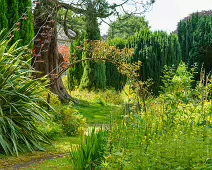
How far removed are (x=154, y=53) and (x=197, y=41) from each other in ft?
12.9

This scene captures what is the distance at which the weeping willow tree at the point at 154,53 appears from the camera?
51.5 ft

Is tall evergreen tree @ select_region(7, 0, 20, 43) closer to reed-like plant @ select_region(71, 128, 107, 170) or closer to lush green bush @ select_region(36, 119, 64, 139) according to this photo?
lush green bush @ select_region(36, 119, 64, 139)

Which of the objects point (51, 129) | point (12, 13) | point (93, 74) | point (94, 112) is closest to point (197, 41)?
point (93, 74)

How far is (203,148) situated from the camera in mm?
3682

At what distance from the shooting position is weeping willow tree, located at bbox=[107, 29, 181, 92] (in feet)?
51.5

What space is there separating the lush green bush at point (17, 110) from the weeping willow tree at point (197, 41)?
12.8 m

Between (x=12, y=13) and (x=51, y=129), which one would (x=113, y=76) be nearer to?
(x=12, y=13)

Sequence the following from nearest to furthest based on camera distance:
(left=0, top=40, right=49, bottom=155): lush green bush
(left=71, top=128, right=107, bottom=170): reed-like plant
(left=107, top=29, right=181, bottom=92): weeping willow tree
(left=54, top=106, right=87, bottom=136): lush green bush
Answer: (left=71, top=128, right=107, bottom=170): reed-like plant < (left=0, top=40, right=49, bottom=155): lush green bush < (left=54, top=106, right=87, bottom=136): lush green bush < (left=107, top=29, right=181, bottom=92): weeping willow tree

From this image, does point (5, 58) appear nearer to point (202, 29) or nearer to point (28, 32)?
point (28, 32)

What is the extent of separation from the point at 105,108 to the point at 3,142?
6.97 m

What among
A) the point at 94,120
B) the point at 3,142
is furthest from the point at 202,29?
the point at 3,142

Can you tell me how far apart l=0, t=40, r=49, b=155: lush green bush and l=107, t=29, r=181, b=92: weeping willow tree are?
32.6 feet

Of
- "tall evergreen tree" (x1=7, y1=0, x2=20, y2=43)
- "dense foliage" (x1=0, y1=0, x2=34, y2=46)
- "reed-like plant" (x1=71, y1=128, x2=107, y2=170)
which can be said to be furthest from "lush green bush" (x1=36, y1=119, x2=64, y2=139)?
"tall evergreen tree" (x1=7, y1=0, x2=20, y2=43)

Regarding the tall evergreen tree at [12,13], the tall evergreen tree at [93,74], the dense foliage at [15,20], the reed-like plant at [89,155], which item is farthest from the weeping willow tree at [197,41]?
the reed-like plant at [89,155]
